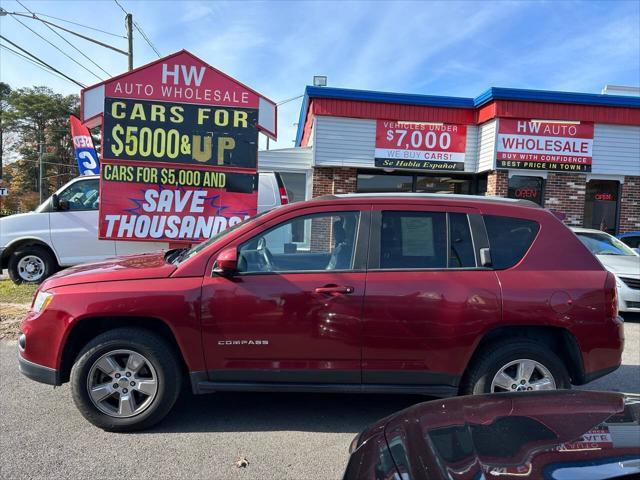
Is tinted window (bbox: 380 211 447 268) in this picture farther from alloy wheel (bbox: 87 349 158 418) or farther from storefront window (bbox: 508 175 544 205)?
storefront window (bbox: 508 175 544 205)

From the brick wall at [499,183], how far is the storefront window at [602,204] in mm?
2699

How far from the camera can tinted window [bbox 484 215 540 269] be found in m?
3.54

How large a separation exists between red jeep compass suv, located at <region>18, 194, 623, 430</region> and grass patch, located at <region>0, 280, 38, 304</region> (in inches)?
194

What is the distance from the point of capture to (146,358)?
3367 millimetres

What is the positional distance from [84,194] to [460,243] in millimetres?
7611

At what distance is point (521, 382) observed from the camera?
3475mm

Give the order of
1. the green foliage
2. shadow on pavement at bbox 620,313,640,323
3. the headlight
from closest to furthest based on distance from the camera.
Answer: the headlight, shadow on pavement at bbox 620,313,640,323, the green foliage

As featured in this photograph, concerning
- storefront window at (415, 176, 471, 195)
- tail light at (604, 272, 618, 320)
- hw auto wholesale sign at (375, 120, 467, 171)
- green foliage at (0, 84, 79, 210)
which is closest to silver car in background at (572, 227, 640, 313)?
tail light at (604, 272, 618, 320)

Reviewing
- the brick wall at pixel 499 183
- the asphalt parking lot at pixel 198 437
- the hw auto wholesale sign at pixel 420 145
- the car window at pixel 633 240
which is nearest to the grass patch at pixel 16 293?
the asphalt parking lot at pixel 198 437

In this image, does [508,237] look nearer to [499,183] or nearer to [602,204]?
[499,183]

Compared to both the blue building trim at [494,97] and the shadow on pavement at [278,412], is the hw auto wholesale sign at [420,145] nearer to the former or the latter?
the blue building trim at [494,97]

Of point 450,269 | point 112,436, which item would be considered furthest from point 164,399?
point 450,269

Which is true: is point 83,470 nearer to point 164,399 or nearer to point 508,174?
point 164,399

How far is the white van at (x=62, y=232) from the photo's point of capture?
28.1 feet
